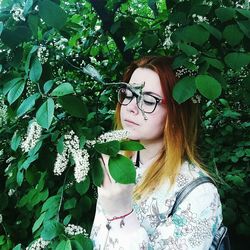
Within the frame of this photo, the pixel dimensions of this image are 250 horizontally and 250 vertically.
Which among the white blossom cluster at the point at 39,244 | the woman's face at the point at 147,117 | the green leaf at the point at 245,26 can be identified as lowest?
the white blossom cluster at the point at 39,244

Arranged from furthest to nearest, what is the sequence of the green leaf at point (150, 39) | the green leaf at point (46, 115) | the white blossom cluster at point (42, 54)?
the green leaf at point (150, 39) < the white blossom cluster at point (42, 54) < the green leaf at point (46, 115)

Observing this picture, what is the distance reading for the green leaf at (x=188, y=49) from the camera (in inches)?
53.2

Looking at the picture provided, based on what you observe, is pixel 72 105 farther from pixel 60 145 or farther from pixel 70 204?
pixel 70 204

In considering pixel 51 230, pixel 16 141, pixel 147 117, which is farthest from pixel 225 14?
pixel 51 230

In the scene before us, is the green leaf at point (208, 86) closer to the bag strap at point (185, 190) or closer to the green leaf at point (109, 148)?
the bag strap at point (185, 190)

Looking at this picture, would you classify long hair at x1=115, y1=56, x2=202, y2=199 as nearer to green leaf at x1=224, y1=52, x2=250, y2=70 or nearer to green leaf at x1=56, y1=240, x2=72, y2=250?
green leaf at x1=224, y1=52, x2=250, y2=70

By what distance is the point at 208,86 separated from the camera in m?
1.26

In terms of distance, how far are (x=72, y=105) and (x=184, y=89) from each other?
454 mm

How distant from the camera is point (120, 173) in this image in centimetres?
94

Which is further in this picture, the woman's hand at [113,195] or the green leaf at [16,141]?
the green leaf at [16,141]

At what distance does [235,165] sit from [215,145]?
21 centimetres

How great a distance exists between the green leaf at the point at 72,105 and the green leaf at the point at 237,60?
0.70 meters

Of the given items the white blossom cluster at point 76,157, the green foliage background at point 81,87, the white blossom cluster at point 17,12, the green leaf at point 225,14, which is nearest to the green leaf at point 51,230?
the green foliage background at point 81,87

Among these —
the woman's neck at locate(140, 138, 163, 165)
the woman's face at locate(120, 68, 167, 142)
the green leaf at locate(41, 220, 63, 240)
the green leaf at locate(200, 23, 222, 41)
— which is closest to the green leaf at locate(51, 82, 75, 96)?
the green leaf at locate(41, 220, 63, 240)
